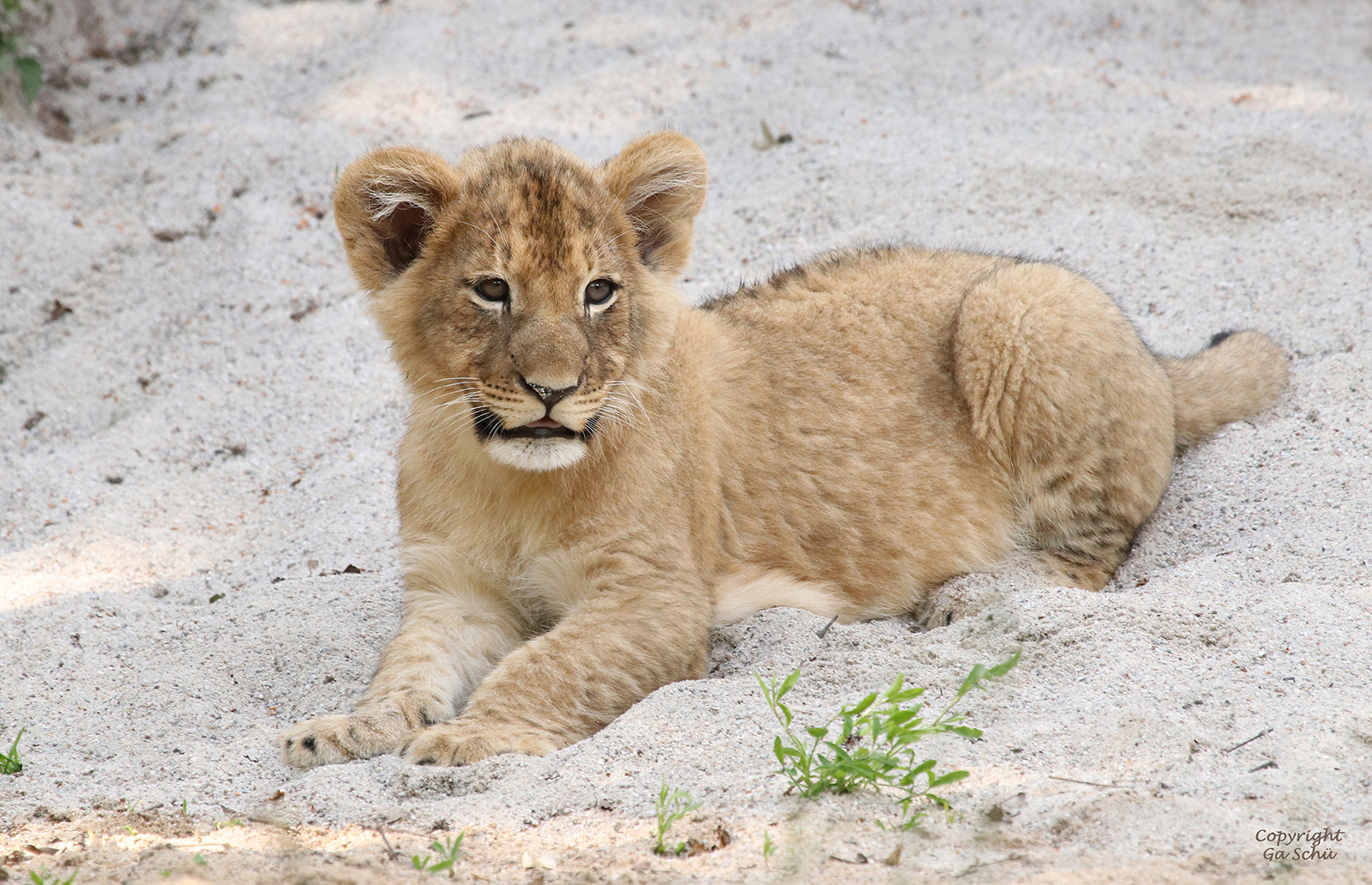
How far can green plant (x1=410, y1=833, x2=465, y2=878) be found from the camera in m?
2.89

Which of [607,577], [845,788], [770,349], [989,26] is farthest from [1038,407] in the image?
[989,26]

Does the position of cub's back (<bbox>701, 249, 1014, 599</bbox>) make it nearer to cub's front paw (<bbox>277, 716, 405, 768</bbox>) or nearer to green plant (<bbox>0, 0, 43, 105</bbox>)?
cub's front paw (<bbox>277, 716, 405, 768</bbox>)

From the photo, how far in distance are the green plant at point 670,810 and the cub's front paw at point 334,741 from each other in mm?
1081

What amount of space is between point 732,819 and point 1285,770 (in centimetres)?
141

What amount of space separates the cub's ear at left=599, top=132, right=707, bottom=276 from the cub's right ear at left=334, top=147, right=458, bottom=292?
0.61 m

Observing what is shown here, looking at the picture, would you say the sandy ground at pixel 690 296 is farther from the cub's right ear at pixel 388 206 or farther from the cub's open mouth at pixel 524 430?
the cub's right ear at pixel 388 206

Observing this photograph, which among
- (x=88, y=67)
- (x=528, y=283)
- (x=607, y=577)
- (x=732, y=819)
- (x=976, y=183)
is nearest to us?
(x=732, y=819)

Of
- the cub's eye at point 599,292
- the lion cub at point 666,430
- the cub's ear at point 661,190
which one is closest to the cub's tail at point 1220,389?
the lion cub at point 666,430

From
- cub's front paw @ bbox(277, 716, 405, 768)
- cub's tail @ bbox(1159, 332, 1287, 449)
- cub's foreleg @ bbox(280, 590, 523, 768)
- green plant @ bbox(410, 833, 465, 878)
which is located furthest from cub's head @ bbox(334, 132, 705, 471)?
cub's tail @ bbox(1159, 332, 1287, 449)

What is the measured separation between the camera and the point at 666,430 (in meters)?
4.70

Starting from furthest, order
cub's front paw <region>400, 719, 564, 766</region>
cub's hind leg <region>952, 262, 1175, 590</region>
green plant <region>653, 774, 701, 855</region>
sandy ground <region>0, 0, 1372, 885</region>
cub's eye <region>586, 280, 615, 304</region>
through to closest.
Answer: cub's hind leg <region>952, 262, 1175, 590</region>, cub's eye <region>586, 280, 615, 304</region>, cub's front paw <region>400, 719, 564, 766</region>, sandy ground <region>0, 0, 1372, 885</region>, green plant <region>653, 774, 701, 855</region>

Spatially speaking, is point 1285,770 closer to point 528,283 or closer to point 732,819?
point 732,819

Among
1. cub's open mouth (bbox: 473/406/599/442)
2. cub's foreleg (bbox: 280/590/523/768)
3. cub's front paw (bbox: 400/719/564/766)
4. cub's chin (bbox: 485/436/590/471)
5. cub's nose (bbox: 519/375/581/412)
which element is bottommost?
cub's foreleg (bbox: 280/590/523/768)

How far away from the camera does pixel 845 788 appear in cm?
316
